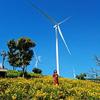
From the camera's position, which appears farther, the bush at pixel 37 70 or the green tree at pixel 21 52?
the bush at pixel 37 70

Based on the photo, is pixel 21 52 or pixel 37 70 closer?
pixel 21 52

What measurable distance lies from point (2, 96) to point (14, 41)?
74.5 meters

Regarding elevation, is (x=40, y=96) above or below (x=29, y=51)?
below

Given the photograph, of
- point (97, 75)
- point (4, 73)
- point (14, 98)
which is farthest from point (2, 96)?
point (4, 73)

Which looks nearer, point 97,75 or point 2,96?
point 2,96

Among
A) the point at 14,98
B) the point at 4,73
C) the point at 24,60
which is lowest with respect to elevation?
the point at 14,98

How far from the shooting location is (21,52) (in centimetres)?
9375

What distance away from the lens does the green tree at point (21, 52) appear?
305ft

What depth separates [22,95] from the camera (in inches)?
877

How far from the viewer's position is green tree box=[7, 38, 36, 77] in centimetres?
9300

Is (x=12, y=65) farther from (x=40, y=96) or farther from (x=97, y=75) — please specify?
(x=40, y=96)

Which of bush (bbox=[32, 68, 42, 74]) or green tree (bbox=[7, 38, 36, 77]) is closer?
green tree (bbox=[7, 38, 36, 77])

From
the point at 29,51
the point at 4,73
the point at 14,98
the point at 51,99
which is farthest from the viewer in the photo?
the point at 29,51

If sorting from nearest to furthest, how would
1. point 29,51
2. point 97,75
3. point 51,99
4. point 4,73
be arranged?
point 51,99 → point 97,75 → point 4,73 → point 29,51
